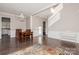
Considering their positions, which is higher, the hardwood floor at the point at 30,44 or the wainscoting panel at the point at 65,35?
the wainscoting panel at the point at 65,35

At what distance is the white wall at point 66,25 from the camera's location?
3.86 metres

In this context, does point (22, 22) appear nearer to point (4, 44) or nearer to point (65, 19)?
point (4, 44)

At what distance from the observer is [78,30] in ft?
12.5

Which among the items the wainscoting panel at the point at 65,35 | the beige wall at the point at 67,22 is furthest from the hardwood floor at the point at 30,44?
the beige wall at the point at 67,22

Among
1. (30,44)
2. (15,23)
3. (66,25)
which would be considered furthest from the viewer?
(15,23)

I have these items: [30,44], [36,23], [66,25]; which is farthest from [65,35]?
[30,44]

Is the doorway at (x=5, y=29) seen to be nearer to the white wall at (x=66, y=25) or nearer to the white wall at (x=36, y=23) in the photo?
the white wall at (x=36, y=23)

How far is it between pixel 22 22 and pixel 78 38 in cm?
216

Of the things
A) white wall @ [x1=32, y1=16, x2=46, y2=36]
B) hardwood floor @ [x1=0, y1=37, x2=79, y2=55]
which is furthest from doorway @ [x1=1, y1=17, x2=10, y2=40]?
white wall @ [x1=32, y1=16, x2=46, y2=36]

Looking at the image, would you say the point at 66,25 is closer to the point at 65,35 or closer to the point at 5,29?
the point at 65,35

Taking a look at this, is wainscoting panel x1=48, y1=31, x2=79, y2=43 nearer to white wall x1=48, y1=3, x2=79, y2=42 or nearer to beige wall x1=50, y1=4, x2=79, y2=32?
white wall x1=48, y1=3, x2=79, y2=42

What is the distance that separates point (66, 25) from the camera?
3984 millimetres

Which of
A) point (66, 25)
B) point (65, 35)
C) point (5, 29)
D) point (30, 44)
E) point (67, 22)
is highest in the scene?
point (67, 22)

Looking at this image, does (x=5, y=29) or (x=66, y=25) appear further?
(x=5, y=29)
